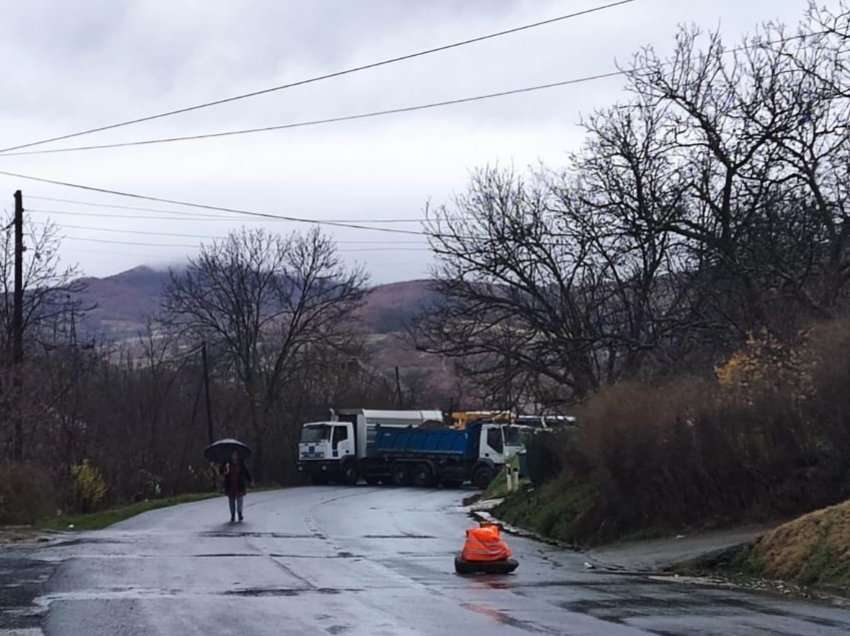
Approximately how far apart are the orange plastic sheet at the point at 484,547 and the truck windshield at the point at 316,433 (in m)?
45.4

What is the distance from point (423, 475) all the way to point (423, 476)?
0.27 feet

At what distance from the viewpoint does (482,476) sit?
6003 centimetres

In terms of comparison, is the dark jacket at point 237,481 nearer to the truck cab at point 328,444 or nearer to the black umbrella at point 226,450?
the black umbrella at point 226,450

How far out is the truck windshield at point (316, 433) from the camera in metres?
64.6

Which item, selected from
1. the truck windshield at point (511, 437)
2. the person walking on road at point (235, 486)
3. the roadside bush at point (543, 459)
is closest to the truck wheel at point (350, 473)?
the truck windshield at point (511, 437)

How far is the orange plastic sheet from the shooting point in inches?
750

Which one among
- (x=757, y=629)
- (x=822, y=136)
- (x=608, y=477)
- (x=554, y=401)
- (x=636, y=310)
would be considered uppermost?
(x=822, y=136)

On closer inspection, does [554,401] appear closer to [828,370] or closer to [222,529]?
[222,529]

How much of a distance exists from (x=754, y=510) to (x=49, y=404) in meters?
26.0

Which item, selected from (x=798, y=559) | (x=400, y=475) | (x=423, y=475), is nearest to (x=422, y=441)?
(x=423, y=475)

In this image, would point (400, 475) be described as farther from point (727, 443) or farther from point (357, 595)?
point (357, 595)

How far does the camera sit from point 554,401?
3612 centimetres

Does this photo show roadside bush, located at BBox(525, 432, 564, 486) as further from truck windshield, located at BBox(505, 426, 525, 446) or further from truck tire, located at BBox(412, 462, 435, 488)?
truck tire, located at BBox(412, 462, 435, 488)

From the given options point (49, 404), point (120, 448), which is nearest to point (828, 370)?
point (49, 404)
